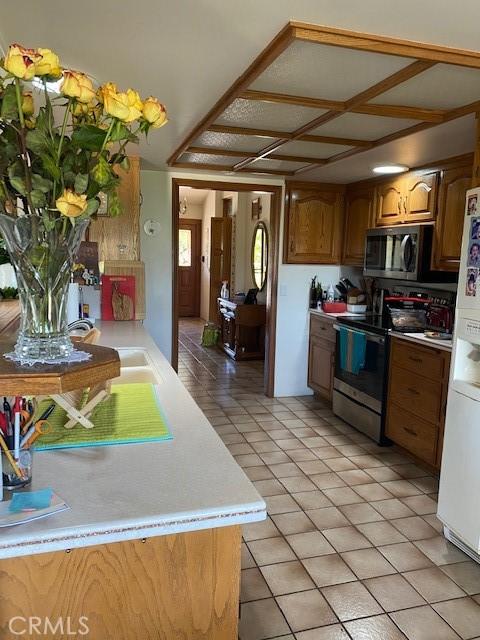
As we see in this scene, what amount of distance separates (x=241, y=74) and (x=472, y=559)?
2.39 m

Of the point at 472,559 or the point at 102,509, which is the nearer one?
the point at 102,509

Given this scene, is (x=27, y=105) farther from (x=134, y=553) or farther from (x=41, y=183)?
(x=134, y=553)

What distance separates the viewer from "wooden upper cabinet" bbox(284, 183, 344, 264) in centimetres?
463

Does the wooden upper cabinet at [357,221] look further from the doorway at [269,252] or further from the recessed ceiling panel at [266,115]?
the recessed ceiling panel at [266,115]

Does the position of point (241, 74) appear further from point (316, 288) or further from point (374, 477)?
point (316, 288)

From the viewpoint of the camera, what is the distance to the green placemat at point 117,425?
1.29 meters

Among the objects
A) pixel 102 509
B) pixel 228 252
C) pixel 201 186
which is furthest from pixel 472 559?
pixel 228 252

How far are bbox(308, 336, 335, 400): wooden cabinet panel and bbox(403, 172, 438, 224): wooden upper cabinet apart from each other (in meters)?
1.32

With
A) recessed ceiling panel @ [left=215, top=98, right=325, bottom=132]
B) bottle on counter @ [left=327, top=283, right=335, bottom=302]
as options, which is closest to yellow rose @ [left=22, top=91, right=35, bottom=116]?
recessed ceiling panel @ [left=215, top=98, right=325, bottom=132]

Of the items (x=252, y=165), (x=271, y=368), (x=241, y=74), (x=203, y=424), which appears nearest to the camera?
(x=203, y=424)

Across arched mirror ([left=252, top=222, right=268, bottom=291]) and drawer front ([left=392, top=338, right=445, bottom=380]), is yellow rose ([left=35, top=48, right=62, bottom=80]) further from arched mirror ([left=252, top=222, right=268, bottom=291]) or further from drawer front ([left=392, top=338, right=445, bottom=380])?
arched mirror ([left=252, top=222, right=268, bottom=291])

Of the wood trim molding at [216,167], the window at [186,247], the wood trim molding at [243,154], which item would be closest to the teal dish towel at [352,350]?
the wood trim molding at [243,154]

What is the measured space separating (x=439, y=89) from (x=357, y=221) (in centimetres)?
256

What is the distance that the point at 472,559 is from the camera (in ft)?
7.43
